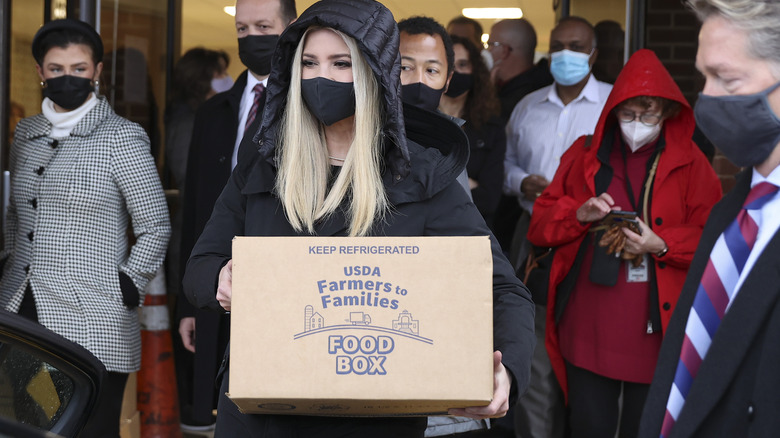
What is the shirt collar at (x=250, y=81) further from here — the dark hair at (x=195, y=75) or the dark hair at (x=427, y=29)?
the dark hair at (x=195, y=75)

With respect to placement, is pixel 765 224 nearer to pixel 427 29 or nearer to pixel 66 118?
pixel 427 29

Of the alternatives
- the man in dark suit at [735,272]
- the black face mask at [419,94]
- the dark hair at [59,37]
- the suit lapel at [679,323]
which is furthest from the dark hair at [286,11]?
the suit lapel at [679,323]

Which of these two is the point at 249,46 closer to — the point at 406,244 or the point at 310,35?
the point at 310,35

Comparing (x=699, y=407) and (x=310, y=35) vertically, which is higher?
(x=310, y=35)

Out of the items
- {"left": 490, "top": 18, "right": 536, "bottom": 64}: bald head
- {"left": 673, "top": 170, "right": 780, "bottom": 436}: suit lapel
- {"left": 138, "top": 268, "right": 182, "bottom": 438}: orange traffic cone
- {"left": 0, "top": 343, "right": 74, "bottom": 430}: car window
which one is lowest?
{"left": 138, "top": 268, "right": 182, "bottom": 438}: orange traffic cone

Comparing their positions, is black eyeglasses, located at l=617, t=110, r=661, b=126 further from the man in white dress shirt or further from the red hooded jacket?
the man in white dress shirt

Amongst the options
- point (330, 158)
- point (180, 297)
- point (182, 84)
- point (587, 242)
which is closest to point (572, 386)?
point (587, 242)

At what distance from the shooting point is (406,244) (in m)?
1.92

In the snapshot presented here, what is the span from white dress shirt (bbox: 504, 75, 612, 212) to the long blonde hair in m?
2.54

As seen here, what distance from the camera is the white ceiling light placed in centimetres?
653

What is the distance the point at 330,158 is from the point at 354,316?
0.59 meters

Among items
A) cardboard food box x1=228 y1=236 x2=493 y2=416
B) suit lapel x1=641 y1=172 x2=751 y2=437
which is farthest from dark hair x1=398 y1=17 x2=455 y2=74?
cardboard food box x1=228 y1=236 x2=493 y2=416

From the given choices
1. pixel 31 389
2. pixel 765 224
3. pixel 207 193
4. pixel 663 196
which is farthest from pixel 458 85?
pixel 31 389

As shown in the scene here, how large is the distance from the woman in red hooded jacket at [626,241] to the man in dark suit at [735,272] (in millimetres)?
1457
